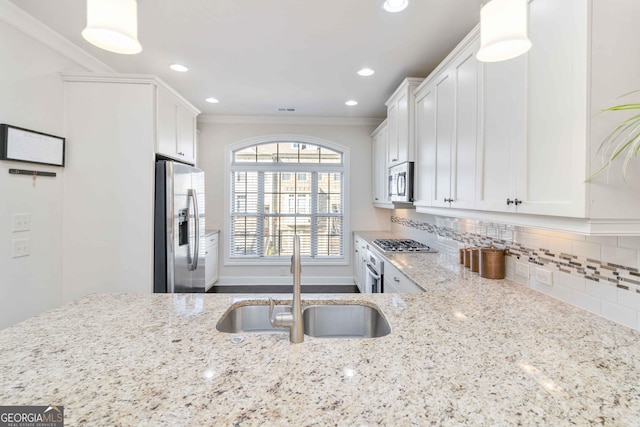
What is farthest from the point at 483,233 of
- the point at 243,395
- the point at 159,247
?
the point at 159,247

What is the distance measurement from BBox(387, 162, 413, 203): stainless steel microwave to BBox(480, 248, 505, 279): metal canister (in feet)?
3.47

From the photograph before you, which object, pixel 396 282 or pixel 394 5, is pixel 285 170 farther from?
pixel 394 5

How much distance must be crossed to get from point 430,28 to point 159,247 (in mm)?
2778

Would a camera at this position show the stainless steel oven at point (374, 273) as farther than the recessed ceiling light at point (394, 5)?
Yes

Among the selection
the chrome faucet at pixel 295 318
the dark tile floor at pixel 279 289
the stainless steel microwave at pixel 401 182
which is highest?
the stainless steel microwave at pixel 401 182

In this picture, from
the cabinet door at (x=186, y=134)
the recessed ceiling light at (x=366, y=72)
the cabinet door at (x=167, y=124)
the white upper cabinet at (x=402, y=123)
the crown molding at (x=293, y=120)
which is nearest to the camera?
the cabinet door at (x=167, y=124)

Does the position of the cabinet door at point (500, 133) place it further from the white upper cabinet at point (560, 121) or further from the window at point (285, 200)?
the window at point (285, 200)

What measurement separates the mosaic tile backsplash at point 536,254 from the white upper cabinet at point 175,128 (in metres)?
2.76

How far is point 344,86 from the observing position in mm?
3334

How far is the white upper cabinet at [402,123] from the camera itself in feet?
9.17

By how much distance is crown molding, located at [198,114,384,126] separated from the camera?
4605 mm

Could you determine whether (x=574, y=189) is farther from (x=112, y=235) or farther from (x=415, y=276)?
(x=112, y=235)

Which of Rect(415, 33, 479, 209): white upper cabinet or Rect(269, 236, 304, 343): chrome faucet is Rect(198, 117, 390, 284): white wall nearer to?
Rect(415, 33, 479, 209): white upper cabinet

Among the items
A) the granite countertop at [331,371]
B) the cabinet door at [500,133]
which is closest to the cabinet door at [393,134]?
the cabinet door at [500,133]
